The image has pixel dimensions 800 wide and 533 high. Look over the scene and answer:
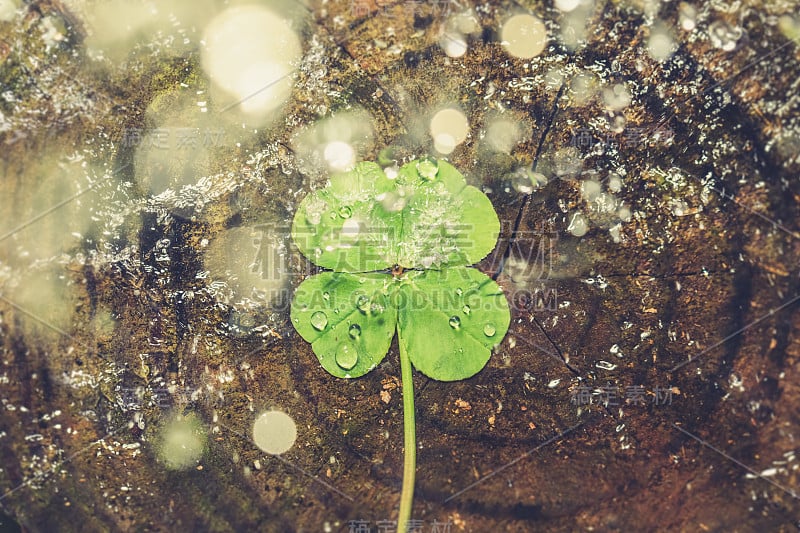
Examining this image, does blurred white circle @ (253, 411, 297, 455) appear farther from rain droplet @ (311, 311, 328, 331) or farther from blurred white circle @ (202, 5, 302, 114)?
blurred white circle @ (202, 5, 302, 114)

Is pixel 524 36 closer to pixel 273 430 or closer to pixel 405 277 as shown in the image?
pixel 405 277

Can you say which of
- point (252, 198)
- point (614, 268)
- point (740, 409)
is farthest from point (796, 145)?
point (252, 198)

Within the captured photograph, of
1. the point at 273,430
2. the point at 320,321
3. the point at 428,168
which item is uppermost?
the point at 428,168

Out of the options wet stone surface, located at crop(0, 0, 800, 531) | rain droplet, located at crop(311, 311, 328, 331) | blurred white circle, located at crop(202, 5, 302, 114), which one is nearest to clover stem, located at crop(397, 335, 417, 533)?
wet stone surface, located at crop(0, 0, 800, 531)

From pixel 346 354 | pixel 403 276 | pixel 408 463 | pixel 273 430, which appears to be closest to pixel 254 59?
pixel 403 276

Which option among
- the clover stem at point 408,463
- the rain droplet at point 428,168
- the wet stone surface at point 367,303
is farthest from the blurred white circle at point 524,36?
the clover stem at point 408,463

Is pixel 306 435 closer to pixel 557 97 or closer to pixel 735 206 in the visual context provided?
pixel 557 97
